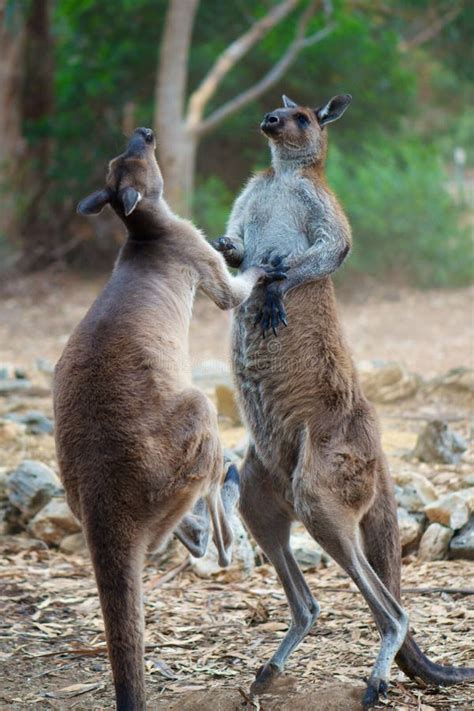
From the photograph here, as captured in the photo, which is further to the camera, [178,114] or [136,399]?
[178,114]

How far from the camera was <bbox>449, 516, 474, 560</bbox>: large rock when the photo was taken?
6.30 meters

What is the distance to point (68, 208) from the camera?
725 inches

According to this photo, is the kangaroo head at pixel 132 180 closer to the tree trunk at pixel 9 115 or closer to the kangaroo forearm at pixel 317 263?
the kangaroo forearm at pixel 317 263

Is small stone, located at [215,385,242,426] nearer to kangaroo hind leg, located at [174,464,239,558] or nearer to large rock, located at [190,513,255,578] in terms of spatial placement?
large rock, located at [190,513,255,578]

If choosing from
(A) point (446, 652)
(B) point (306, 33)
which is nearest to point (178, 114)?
(B) point (306, 33)

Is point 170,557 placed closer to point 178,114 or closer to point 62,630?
point 62,630

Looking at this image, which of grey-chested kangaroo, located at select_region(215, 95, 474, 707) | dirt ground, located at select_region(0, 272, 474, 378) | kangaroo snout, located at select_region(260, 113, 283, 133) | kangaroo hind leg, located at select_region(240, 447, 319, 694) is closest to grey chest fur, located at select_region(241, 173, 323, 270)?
grey-chested kangaroo, located at select_region(215, 95, 474, 707)

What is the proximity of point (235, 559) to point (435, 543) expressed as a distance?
1.18 metres

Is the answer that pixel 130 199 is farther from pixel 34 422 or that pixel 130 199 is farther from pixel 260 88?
pixel 260 88

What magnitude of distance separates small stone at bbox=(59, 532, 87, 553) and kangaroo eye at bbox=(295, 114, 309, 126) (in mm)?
2980

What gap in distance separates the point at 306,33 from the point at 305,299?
13657mm

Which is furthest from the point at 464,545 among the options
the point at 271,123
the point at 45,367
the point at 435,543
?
the point at 45,367

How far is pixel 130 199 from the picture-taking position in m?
4.76

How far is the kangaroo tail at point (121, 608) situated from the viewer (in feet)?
13.2
